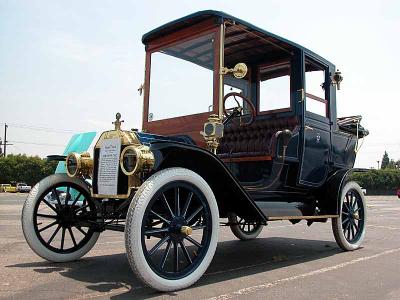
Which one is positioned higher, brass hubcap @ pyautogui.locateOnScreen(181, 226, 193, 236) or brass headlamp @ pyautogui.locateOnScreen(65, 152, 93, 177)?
brass headlamp @ pyautogui.locateOnScreen(65, 152, 93, 177)

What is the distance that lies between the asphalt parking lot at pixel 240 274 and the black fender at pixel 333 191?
606 mm

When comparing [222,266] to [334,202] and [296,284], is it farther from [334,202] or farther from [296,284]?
[334,202]

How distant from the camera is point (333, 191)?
6.23m

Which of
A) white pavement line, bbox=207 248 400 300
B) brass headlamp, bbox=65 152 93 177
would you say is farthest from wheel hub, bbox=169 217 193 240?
brass headlamp, bbox=65 152 93 177

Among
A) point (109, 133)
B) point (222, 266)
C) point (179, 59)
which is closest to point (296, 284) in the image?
point (222, 266)

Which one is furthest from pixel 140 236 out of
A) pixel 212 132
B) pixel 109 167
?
→ pixel 212 132

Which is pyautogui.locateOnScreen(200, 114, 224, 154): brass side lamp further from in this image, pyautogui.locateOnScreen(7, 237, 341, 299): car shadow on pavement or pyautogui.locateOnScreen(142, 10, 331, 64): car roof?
pyautogui.locateOnScreen(7, 237, 341, 299): car shadow on pavement

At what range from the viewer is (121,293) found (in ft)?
11.8

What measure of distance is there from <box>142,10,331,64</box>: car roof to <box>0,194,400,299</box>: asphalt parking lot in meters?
2.74

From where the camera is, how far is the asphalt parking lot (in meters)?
3.67

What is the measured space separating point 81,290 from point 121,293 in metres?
0.35

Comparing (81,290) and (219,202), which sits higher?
(219,202)

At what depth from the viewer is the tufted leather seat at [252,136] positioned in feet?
20.0

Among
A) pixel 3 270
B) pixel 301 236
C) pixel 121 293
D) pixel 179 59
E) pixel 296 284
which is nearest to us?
pixel 121 293
